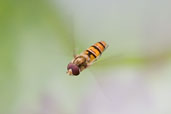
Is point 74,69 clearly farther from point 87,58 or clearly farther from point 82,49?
point 82,49

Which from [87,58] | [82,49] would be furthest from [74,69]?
[82,49]

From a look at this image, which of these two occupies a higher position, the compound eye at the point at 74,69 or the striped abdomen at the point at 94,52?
the striped abdomen at the point at 94,52

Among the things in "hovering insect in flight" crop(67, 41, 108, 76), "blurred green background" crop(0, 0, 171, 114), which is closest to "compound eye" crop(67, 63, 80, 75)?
"hovering insect in flight" crop(67, 41, 108, 76)

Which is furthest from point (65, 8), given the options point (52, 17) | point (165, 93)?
point (165, 93)

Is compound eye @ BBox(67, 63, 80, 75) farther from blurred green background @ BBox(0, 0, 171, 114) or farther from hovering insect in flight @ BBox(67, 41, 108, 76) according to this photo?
blurred green background @ BBox(0, 0, 171, 114)

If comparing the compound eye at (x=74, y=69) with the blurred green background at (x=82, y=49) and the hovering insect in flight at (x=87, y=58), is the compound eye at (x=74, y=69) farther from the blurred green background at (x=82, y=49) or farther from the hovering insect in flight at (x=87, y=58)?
the blurred green background at (x=82, y=49)

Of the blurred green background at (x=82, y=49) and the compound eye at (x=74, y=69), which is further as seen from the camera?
the blurred green background at (x=82, y=49)

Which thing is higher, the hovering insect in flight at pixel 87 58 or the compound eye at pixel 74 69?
the hovering insect in flight at pixel 87 58

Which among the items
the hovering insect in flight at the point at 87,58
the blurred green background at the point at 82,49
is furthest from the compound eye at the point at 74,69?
the blurred green background at the point at 82,49
